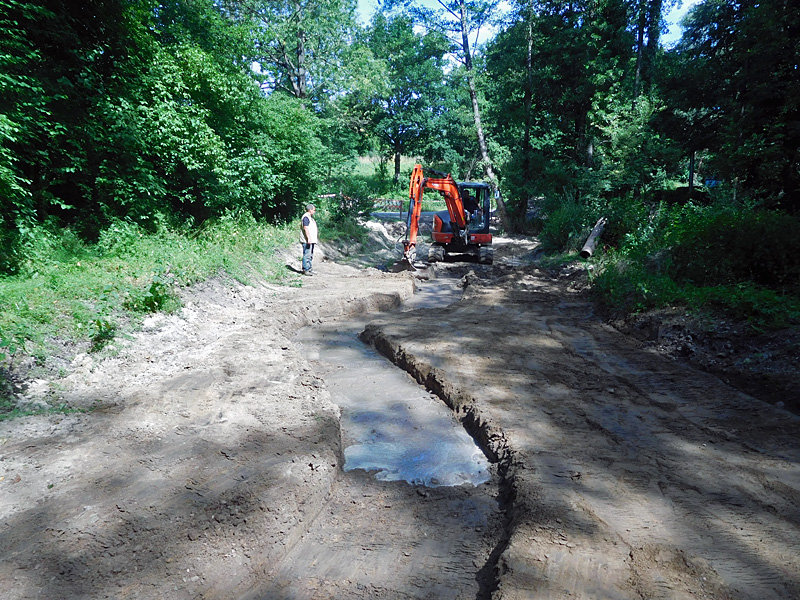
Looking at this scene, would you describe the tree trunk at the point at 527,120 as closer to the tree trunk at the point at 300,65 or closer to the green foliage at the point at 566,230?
the green foliage at the point at 566,230

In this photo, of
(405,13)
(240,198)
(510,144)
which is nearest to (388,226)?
(510,144)

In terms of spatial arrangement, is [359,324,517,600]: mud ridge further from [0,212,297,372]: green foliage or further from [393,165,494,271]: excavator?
[393,165,494,271]: excavator

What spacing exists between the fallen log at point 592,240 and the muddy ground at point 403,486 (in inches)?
276

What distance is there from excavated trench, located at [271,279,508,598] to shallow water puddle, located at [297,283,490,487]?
1 centimetres

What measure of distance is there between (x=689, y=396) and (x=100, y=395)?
6.50 meters

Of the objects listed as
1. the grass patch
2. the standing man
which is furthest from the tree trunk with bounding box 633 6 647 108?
the grass patch

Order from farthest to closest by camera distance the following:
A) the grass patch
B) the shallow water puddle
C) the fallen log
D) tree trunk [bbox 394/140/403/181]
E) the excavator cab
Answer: tree trunk [bbox 394/140/403/181]
the excavator cab
the fallen log
the grass patch
the shallow water puddle

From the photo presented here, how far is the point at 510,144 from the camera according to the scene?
91.4 ft

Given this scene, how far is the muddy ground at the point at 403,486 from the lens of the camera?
9.82ft

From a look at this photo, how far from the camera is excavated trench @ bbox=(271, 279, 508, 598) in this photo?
3211 millimetres

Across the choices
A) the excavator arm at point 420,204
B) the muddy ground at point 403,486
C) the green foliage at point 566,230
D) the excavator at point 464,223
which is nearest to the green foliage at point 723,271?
the muddy ground at point 403,486

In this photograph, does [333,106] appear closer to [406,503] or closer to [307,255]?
[307,255]

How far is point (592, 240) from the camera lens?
553 inches

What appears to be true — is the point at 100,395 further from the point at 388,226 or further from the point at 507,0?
the point at 507,0
